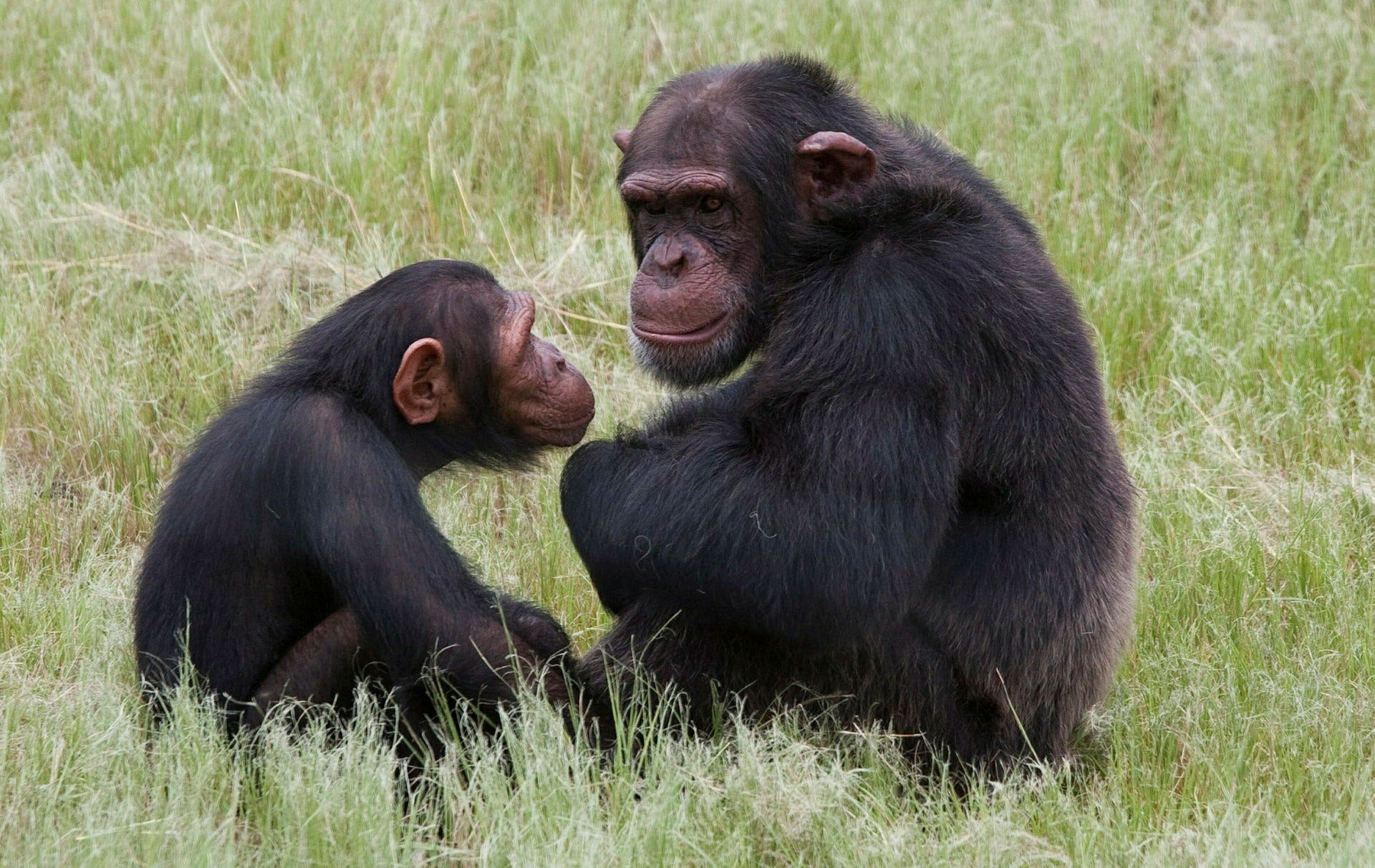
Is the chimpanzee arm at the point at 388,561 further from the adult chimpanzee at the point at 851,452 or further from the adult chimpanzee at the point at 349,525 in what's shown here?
the adult chimpanzee at the point at 851,452

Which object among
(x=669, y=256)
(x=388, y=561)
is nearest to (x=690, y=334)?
(x=669, y=256)

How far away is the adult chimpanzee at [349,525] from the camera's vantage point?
163 inches

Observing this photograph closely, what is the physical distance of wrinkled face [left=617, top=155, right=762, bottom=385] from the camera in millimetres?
4625

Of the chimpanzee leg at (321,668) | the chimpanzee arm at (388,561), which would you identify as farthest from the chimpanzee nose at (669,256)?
the chimpanzee leg at (321,668)

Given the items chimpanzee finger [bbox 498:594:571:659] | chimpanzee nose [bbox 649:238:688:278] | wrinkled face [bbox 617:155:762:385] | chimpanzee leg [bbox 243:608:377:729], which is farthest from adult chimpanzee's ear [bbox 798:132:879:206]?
chimpanzee leg [bbox 243:608:377:729]

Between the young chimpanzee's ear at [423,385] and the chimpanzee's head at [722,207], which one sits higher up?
the chimpanzee's head at [722,207]

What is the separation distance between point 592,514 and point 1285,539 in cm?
261

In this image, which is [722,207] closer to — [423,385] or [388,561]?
[423,385]

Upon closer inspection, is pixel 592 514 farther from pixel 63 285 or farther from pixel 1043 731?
pixel 63 285

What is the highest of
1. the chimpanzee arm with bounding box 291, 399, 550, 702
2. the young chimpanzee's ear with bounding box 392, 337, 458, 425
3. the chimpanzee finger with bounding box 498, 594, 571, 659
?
the young chimpanzee's ear with bounding box 392, 337, 458, 425

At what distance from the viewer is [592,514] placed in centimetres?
440

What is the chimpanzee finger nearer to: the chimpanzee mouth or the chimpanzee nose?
the chimpanzee mouth

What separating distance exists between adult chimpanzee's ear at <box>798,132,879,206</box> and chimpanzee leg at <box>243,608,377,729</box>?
169 cm

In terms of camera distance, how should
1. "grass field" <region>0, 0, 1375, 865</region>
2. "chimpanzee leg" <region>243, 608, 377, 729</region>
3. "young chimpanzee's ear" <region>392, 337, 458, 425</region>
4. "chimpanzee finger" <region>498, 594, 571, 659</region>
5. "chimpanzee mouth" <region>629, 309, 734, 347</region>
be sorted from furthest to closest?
"chimpanzee mouth" <region>629, 309, 734, 347</region>
"chimpanzee finger" <region>498, 594, 571, 659</region>
"young chimpanzee's ear" <region>392, 337, 458, 425</region>
"chimpanzee leg" <region>243, 608, 377, 729</region>
"grass field" <region>0, 0, 1375, 865</region>
